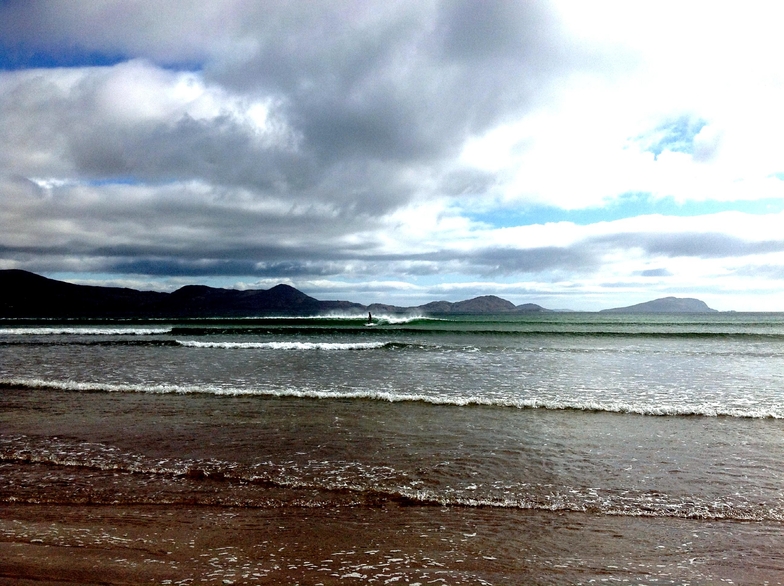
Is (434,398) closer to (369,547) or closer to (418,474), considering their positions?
(418,474)

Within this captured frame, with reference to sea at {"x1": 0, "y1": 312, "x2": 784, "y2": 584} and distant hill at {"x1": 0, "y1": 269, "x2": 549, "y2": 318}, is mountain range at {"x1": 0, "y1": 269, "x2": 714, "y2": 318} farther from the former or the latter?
sea at {"x1": 0, "y1": 312, "x2": 784, "y2": 584}

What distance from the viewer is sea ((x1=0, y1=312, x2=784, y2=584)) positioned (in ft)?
15.2

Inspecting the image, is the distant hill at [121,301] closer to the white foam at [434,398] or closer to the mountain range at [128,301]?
the mountain range at [128,301]

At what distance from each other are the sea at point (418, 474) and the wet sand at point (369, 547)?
0.03m

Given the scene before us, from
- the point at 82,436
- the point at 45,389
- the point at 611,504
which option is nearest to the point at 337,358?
the point at 45,389

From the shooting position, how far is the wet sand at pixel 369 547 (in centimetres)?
428

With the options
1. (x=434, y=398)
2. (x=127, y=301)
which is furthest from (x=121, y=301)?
(x=434, y=398)

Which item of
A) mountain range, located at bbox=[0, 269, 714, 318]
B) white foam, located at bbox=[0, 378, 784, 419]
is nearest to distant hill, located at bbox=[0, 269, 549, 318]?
mountain range, located at bbox=[0, 269, 714, 318]

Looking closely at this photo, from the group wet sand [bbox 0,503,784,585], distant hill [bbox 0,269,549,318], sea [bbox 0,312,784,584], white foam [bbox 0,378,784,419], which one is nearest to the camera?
wet sand [bbox 0,503,784,585]

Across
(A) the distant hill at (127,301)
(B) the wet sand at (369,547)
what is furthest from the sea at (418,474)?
(A) the distant hill at (127,301)

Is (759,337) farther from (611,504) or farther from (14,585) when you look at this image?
(14,585)

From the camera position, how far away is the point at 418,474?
23.1 ft

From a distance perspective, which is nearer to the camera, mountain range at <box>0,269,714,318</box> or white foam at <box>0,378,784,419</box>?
white foam at <box>0,378,784,419</box>

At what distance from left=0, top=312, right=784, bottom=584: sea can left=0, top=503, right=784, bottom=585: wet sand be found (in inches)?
1.1
